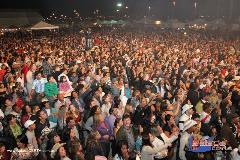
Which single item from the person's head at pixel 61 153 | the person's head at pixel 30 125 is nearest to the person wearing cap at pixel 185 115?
the person's head at pixel 61 153

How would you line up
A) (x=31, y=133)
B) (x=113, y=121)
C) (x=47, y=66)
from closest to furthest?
(x=31, y=133)
(x=113, y=121)
(x=47, y=66)

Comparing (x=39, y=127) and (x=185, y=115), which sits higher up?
(x=39, y=127)

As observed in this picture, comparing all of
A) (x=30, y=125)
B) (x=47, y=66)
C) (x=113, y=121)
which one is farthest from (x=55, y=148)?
(x=47, y=66)

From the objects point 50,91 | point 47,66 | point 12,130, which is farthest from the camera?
point 47,66

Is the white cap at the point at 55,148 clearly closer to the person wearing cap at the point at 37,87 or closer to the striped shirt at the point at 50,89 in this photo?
the striped shirt at the point at 50,89

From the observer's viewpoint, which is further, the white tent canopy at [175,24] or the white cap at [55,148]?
the white tent canopy at [175,24]

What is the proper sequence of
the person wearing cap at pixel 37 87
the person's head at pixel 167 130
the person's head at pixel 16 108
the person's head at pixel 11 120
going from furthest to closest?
1. the person wearing cap at pixel 37 87
2. the person's head at pixel 16 108
3. the person's head at pixel 11 120
4. the person's head at pixel 167 130

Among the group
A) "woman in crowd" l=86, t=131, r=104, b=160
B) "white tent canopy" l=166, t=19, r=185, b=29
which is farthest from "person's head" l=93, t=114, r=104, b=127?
"white tent canopy" l=166, t=19, r=185, b=29

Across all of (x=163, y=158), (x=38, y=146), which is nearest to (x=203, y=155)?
(x=163, y=158)

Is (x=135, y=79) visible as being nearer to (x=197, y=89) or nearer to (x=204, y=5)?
(x=197, y=89)

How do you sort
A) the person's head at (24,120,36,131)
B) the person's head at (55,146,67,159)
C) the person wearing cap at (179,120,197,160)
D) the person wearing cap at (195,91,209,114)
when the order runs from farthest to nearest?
the person wearing cap at (195,91,209,114) → the person's head at (24,120,36,131) → the person wearing cap at (179,120,197,160) → the person's head at (55,146,67,159)

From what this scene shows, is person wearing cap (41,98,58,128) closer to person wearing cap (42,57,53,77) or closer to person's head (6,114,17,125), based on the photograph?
person's head (6,114,17,125)

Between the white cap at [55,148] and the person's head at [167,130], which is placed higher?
the white cap at [55,148]

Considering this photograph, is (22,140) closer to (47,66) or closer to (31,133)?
(31,133)
